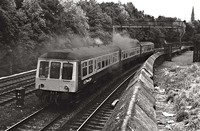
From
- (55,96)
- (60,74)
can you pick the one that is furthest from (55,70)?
(55,96)

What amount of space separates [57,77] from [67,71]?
1.95 feet

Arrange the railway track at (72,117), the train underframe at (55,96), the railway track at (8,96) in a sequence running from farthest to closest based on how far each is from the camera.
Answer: the railway track at (8,96) → the train underframe at (55,96) → the railway track at (72,117)

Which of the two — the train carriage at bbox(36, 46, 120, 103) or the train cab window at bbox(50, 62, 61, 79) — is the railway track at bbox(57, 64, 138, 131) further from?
the train cab window at bbox(50, 62, 61, 79)

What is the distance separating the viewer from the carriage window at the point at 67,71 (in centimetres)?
1247

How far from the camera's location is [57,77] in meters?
12.6

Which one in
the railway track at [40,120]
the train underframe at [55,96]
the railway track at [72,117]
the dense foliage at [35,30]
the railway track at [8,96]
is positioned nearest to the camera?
the railway track at [40,120]

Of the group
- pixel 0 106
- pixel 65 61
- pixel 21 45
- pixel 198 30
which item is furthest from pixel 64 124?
pixel 198 30

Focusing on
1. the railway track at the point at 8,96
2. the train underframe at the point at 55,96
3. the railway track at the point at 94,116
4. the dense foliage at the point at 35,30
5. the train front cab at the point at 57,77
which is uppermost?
the dense foliage at the point at 35,30

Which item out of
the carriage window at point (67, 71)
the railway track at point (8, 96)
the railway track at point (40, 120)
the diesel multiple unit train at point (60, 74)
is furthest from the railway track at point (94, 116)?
the railway track at point (8, 96)

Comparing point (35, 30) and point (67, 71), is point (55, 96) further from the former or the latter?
point (35, 30)

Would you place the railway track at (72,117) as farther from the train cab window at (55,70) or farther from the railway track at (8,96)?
the railway track at (8,96)

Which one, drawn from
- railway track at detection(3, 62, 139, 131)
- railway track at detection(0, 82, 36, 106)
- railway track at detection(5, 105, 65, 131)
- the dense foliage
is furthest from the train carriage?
the dense foliage

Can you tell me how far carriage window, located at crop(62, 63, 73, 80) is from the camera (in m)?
12.5

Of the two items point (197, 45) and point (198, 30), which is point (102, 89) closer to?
point (197, 45)
